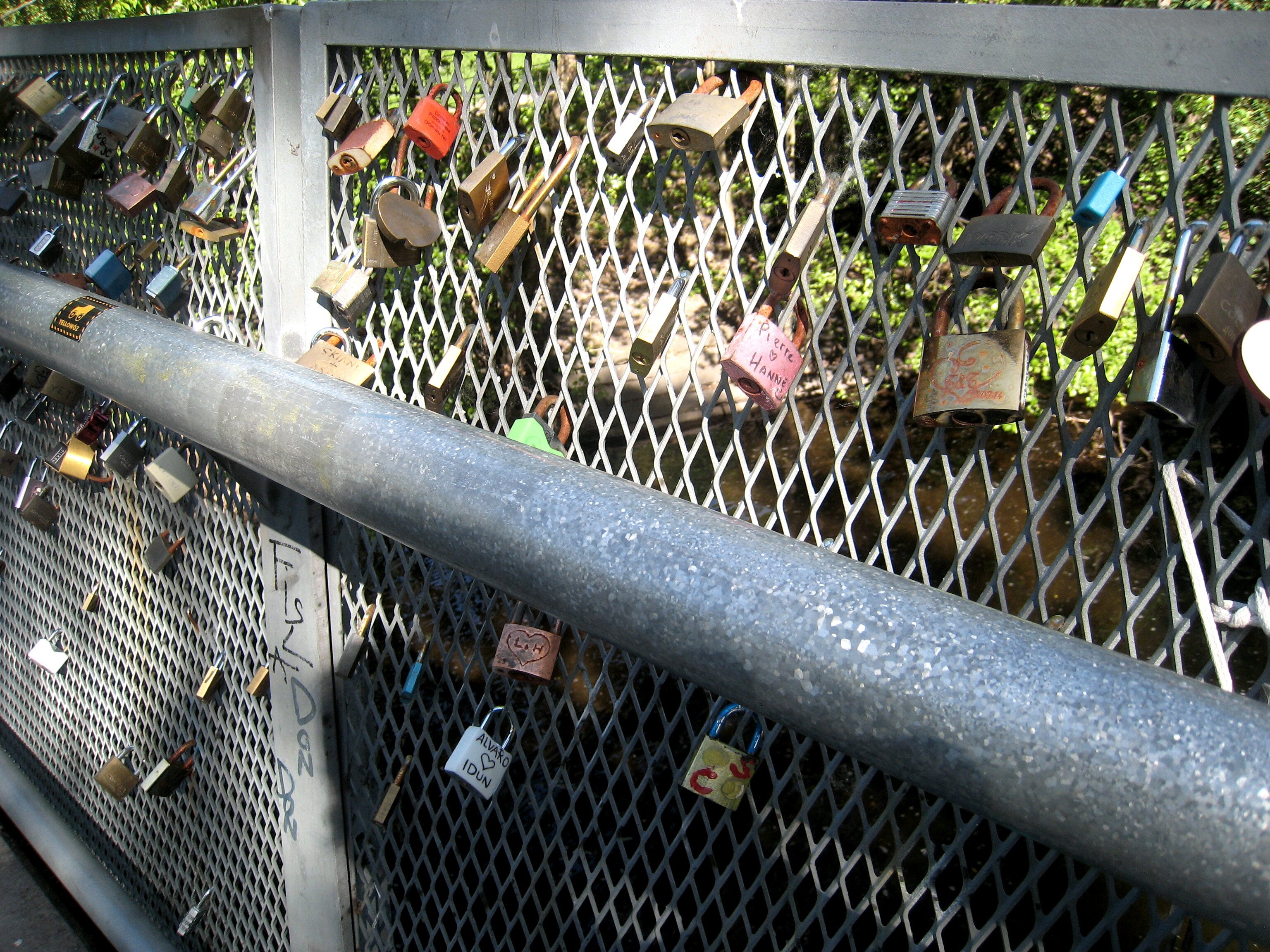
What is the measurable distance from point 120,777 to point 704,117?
2413 millimetres

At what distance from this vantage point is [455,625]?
1527 mm

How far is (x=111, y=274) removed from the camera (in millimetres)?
2027

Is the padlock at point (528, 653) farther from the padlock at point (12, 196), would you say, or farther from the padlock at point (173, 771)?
the padlock at point (12, 196)

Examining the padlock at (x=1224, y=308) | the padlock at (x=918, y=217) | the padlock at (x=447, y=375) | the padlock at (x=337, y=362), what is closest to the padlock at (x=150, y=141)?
the padlock at (x=337, y=362)

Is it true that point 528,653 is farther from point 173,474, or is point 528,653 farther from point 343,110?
point 173,474

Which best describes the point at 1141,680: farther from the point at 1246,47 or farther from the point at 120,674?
the point at 120,674

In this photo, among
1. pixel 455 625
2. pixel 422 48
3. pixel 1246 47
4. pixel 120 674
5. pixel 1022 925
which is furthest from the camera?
pixel 1022 925

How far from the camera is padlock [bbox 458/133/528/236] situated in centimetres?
129

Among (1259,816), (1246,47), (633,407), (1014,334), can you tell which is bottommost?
(1259,816)

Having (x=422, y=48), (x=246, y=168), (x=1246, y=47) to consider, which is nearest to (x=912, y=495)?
(x=1246, y=47)

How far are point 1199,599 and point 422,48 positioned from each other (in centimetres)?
128

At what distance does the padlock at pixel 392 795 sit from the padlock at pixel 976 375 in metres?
1.18

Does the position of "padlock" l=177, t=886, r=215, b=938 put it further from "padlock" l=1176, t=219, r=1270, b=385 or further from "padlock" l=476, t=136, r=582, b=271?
"padlock" l=1176, t=219, r=1270, b=385

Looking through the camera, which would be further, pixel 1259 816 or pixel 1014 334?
pixel 1014 334
